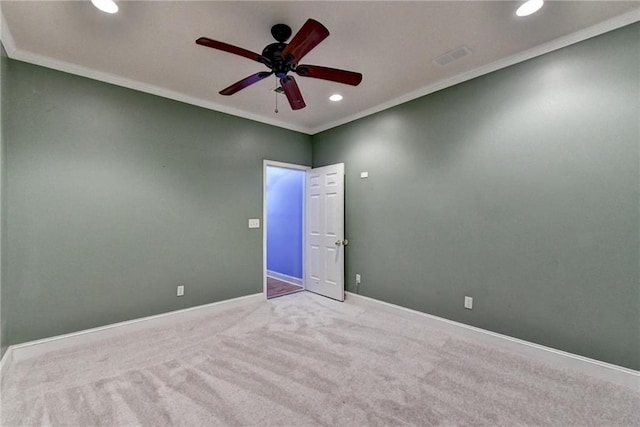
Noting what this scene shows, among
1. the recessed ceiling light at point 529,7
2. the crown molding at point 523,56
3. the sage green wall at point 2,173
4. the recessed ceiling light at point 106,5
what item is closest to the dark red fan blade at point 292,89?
the recessed ceiling light at point 106,5

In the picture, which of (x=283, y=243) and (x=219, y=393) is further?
(x=283, y=243)

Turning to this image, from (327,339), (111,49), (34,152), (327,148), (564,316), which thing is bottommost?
(327,339)

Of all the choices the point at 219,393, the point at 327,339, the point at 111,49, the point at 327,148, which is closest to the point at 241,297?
the point at 327,339

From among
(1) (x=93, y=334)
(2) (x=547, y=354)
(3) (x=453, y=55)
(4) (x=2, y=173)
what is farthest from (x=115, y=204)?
(2) (x=547, y=354)

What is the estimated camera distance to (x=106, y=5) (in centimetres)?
189

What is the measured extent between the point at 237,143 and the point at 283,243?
2332mm

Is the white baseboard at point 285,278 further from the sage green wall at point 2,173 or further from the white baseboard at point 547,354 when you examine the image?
the sage green wall at point 2,173

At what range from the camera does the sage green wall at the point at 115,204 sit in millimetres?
2488

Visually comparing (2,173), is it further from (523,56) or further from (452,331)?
(523,56)

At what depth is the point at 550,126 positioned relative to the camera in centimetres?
241

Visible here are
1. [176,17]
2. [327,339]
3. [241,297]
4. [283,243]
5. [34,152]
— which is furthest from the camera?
[283,243]

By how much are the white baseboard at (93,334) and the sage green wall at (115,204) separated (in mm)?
61

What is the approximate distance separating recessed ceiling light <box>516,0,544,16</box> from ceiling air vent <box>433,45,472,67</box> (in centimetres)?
47

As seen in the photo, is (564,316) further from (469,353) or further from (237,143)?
(237,143)
